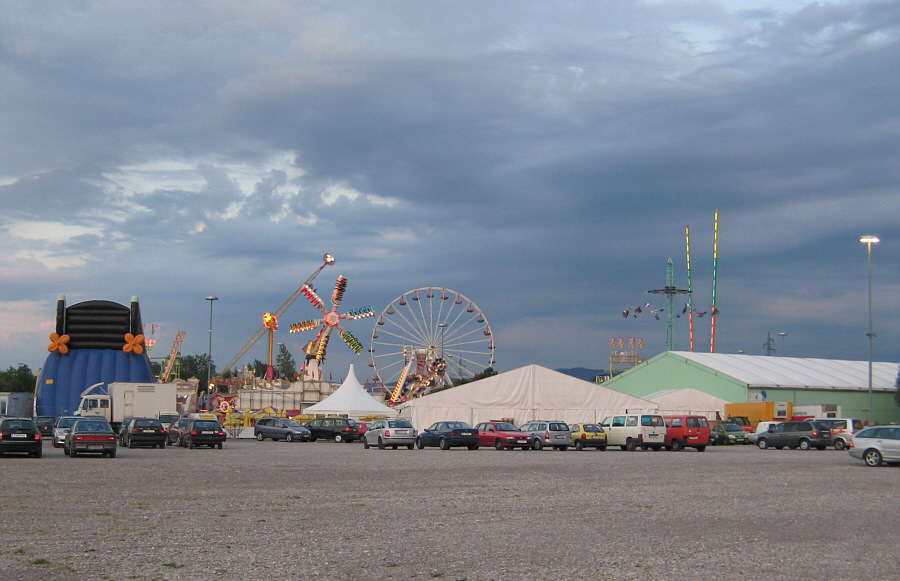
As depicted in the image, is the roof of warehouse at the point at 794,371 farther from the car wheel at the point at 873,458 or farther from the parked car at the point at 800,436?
the car wheel at the point at 873,458

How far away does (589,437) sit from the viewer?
3919 cm

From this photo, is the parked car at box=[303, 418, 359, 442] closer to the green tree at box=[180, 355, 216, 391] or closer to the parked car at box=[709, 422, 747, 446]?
the parked car at box=[709, 422, 747, 446]

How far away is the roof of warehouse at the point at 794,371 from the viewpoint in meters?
70.8

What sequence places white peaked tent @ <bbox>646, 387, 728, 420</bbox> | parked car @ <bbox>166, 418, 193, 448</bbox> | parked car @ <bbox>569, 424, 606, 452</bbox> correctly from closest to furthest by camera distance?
parked car @ <bbox>569, 424, 606, 452</bbox>, parked car @ <bbox>166, 418, 193, 448</bbox>, white peaked tent @ <bbox>646, 387, 728, 420</bbox>

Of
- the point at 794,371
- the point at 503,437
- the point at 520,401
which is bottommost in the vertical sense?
the point at 503,437

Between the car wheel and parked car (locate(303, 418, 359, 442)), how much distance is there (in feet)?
93.8

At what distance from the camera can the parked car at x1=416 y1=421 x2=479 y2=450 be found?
1518 inches

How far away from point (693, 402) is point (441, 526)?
57682 millimetres

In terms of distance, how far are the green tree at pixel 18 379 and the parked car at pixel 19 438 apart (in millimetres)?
110121

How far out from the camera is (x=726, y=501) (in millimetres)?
15742

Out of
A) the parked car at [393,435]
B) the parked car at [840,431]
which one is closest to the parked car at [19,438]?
the parked car at [393,435]

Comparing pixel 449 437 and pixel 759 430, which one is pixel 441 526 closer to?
pixel 449 437

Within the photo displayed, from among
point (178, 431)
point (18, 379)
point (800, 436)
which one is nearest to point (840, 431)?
point (800, 436)

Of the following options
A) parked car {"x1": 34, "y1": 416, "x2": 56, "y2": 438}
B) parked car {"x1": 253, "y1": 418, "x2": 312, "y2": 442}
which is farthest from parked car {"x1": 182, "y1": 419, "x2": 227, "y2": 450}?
parked car {"x1": 34, "y1": 416, "x2": 56, "y2": 438}
